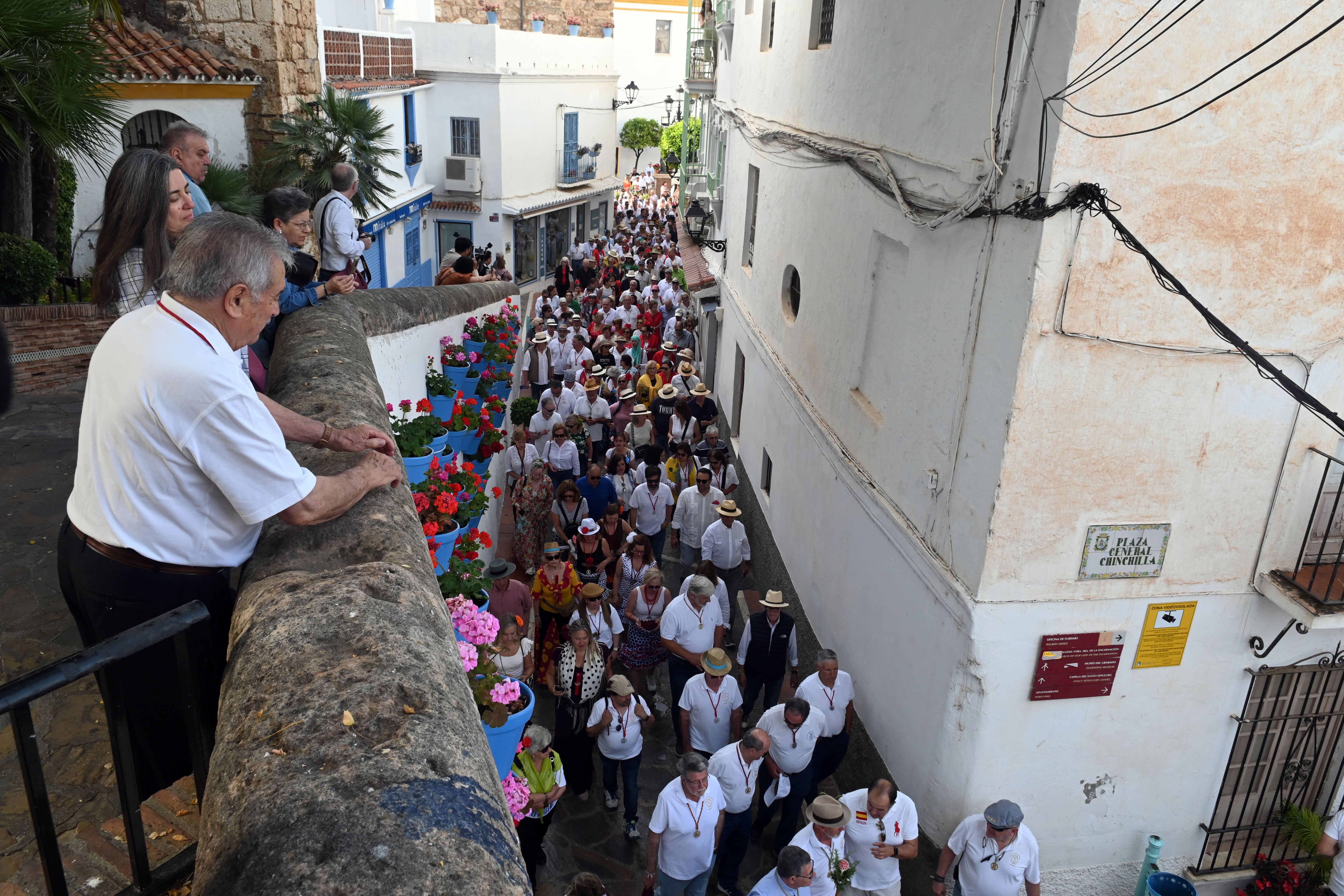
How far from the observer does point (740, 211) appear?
16.0 metres

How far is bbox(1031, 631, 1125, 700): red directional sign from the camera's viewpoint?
20.9ft

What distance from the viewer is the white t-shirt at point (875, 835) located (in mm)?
6598

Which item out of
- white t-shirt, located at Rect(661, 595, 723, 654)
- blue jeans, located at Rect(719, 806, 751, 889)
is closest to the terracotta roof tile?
white t-shirt, located at Rect(661, 595, 723, 654)

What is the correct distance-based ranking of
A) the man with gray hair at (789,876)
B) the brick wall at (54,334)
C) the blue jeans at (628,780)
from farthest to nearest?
1. the brick wall at (54,334)
2. the blue jeans at (628,780)
3. the man with gray hair at (789,876)

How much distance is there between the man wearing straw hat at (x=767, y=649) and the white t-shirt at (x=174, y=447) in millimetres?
6552

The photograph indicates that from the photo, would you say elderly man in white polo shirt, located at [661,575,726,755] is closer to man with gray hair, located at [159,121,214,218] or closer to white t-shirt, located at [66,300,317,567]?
man with gray hair, located at [159,121,214,218]

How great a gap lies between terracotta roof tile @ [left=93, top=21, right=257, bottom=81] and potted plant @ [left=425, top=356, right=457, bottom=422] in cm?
655

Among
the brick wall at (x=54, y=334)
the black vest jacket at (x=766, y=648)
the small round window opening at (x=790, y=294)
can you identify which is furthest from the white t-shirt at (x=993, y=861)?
the brick wall at (x=54, y=334)

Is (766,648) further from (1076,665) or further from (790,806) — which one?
(1076,665)

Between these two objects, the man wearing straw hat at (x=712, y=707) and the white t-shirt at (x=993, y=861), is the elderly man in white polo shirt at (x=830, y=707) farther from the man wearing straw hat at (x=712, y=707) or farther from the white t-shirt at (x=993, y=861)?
the white t-shirt at (x=993, y=861)

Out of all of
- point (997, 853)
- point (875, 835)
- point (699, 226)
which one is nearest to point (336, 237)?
point (875, 835)

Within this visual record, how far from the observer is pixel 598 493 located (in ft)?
36.3

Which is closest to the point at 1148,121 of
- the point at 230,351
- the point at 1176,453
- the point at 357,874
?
the point at 1176,453

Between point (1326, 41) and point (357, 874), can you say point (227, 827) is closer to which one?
point (357, 874)
